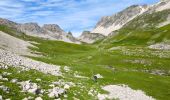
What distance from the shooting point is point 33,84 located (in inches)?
1256

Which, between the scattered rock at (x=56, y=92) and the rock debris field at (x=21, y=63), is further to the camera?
the rock debris field at (x=21, y=63)

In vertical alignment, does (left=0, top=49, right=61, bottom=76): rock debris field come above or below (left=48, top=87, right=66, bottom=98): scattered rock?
above

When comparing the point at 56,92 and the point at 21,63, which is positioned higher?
the point at 21,63

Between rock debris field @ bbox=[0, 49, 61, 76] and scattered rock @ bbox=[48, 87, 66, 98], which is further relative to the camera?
rock debris field @ bbox=[0, 49, 61, 76]

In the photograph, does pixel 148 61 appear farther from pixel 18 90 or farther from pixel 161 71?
pixel 18 90

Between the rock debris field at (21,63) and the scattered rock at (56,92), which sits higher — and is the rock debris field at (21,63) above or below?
above

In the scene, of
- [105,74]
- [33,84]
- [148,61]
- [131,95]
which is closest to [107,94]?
[131,95]

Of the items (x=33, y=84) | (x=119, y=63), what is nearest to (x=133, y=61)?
(x=119, y=63)

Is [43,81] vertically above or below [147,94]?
above

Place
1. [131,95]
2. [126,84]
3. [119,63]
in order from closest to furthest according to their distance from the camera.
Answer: [131,95]
[126,84]
[119,63]

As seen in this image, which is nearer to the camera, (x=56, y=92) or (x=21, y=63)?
(x=56, y=92)

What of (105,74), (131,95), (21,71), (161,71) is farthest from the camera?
(161,71)

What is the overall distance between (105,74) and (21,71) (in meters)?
22.4

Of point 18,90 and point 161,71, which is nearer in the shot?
point 18,90
